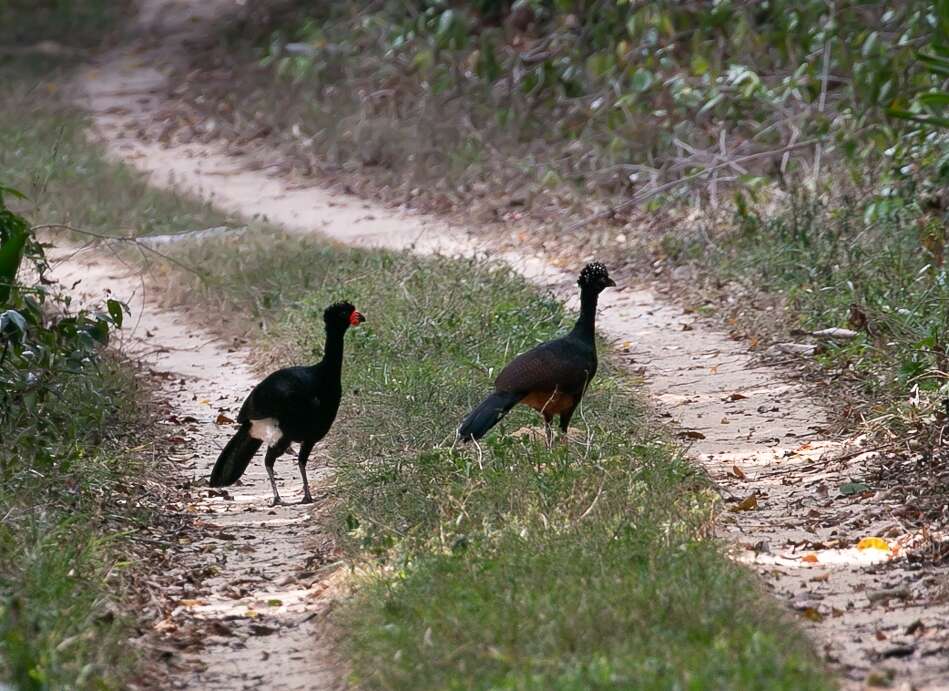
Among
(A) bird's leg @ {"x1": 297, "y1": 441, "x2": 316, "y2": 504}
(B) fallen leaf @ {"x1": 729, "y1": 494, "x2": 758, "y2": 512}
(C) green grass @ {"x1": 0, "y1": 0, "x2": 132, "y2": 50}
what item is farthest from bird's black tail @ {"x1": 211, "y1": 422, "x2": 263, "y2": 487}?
(C) green grass @ {"x1": 0, "y1": 0, "x2": 132, "y2": 50}

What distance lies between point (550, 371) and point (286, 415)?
4.23ft

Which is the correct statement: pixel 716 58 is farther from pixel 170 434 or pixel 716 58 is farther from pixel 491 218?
pixel 170 434

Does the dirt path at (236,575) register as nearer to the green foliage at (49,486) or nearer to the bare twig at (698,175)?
the green foliage at (49,486)

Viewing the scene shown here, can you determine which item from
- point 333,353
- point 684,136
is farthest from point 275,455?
point 684,136

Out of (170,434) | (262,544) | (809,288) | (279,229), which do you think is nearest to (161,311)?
(279,229)

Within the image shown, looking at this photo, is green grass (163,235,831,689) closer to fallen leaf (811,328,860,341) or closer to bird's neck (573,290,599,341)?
bird's neck (573,290,599,341)

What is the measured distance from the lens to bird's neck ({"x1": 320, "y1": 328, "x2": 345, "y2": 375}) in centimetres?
743

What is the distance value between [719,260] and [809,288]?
182cm

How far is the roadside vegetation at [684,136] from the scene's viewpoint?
32.7ft

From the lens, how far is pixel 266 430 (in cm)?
732

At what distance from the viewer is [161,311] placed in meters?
12.4

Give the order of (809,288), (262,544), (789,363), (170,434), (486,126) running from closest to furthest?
(262,544) < (170,434) < (789,363) < (809,288) < (486,126)

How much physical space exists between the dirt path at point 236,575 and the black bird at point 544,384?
903 mm

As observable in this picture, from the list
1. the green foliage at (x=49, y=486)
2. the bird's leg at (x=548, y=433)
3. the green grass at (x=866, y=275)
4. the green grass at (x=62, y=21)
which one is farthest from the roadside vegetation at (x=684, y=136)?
the green grass at (x=62, y=21)
